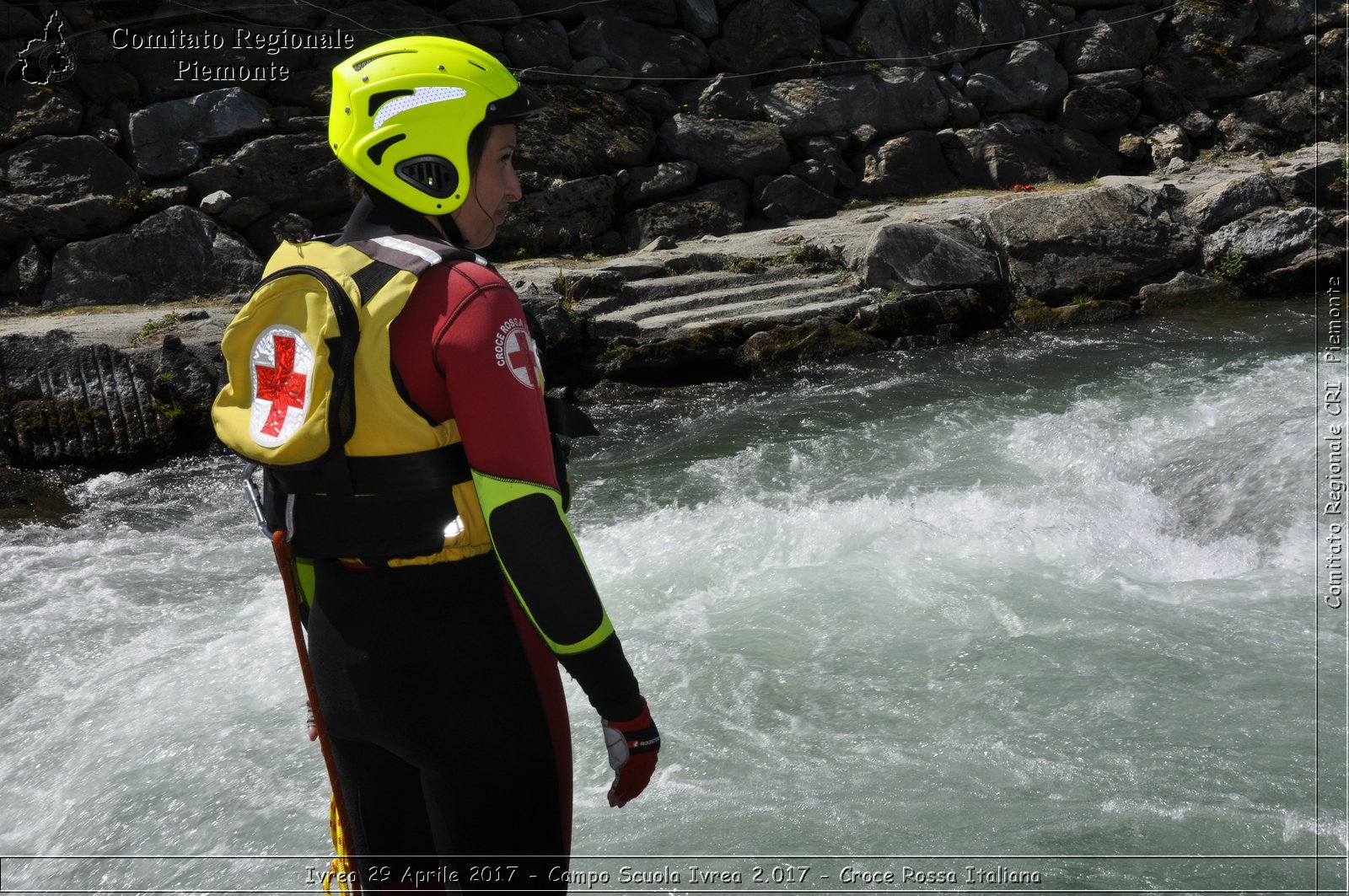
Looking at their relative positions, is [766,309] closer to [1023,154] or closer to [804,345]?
[804,345]

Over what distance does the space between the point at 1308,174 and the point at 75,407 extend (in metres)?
12.4

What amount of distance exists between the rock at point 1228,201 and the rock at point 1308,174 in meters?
0.36

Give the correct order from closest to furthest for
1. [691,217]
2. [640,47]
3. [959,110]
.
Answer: [691,217] → [640,47] → [959,110]

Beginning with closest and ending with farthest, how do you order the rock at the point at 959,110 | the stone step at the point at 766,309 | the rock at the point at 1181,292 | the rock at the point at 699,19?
the stone step at the point at 766,309 < the rock at the point at 1181,292 < the rock at the point at 699,19 < the rock at the point at 959,110

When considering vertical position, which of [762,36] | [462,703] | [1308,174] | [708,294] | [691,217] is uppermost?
[762,36]

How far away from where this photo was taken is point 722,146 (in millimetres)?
12977

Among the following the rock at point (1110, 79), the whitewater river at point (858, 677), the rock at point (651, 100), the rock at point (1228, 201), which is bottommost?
the whitewater river at point (858, 677)

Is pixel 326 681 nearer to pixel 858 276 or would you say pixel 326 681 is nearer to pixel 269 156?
pixel 858 276

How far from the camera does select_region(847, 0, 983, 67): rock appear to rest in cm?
1457

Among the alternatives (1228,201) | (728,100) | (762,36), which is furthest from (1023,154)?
(728,100)

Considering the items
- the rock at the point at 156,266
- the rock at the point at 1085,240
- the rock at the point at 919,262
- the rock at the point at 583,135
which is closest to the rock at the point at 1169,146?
the rock at the point at 1085,240

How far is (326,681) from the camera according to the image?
1.93 metres

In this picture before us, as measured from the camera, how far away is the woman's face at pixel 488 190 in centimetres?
197

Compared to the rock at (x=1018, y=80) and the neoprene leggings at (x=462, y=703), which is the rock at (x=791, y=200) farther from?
the neoprene leggings at (x=462, y=703)
